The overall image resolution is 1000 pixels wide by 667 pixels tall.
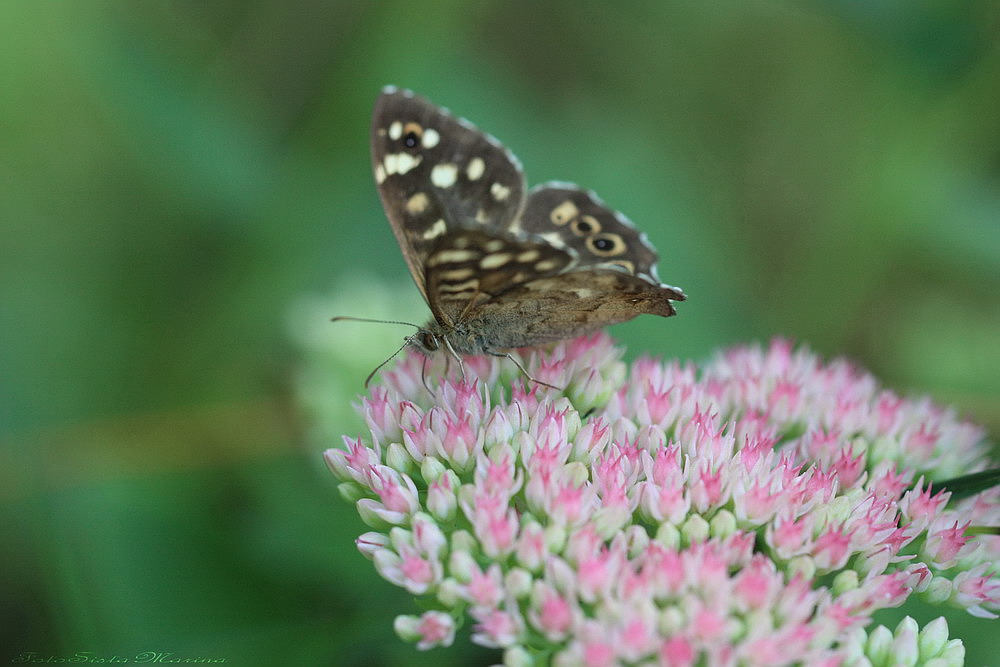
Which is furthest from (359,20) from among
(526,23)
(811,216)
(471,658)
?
(471,658)

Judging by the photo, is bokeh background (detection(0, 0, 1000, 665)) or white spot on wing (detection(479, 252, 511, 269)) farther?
bokeh background (detection(0, 0, 1000, 665))

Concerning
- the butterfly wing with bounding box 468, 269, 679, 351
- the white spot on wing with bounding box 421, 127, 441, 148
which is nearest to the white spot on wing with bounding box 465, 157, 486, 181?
the white spot on wing with bounding box 421, 127, 441, 148

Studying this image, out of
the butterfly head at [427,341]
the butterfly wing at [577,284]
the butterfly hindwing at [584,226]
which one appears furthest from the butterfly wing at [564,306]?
the butterfly hindwing at [584,226]

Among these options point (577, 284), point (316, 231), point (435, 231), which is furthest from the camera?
point (316, 231)

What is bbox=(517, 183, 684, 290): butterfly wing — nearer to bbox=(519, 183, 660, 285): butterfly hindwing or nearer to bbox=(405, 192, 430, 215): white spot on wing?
bbox=(519, 183, 660, 285): butterfly hindwing

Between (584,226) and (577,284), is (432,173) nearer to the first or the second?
(584,226)

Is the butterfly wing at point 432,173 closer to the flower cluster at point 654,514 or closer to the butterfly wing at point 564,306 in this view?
the butterfly wing at point 564,306

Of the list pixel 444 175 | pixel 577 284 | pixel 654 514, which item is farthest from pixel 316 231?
pixel 654 514
